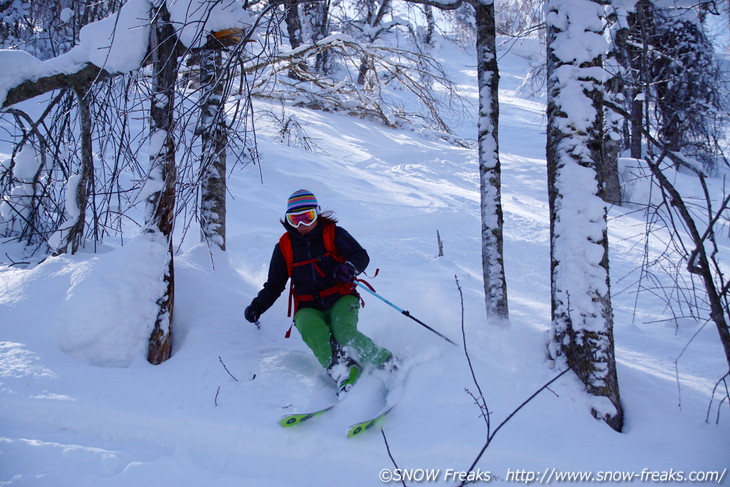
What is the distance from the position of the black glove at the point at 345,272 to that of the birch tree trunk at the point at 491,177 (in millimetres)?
1179

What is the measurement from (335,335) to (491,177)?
186 centimetres

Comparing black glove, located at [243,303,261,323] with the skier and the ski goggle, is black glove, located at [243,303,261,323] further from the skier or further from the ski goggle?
the ski goggle

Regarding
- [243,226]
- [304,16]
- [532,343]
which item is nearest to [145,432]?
[532,343]

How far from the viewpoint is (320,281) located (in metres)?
3.61

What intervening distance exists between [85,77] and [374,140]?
35.1 feet

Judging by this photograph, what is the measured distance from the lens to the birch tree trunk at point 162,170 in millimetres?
3146

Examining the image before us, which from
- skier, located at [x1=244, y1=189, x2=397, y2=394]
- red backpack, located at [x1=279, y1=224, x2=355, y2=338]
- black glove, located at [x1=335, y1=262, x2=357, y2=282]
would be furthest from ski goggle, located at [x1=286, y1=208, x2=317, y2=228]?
black glove, located at [x1=335, y1=262, x2=357, y2=282]

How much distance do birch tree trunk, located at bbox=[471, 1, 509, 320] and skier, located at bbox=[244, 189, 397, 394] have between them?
1.10m

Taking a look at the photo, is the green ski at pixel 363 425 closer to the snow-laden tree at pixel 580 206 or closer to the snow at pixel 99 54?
the snow-laden tree at pixel 580 206

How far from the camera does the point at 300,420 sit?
2709 mm

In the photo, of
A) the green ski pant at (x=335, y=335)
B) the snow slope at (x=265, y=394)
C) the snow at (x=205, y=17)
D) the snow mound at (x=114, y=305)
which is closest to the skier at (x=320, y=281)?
the green ski pant at (x=335, y=335)

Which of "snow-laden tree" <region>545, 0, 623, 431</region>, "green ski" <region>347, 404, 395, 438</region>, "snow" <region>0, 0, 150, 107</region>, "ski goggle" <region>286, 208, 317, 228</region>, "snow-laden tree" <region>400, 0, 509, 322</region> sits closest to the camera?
Answer: "green ski" <region>347, 404, 395, 438</region>

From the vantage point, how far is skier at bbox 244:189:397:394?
3.32 m

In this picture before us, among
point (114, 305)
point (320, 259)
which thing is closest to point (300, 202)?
point (320, 259)
